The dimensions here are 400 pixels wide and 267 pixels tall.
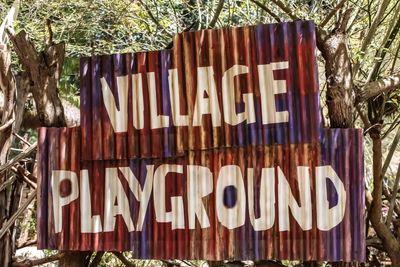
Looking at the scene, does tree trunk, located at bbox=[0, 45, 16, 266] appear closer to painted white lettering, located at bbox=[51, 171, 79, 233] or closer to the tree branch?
painted white lettering, located at bbox=[51, 171, 79, 233]

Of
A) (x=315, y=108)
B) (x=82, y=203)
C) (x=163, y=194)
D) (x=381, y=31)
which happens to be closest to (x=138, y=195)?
(x=163, y=194)

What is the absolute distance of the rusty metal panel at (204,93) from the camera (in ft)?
12.1

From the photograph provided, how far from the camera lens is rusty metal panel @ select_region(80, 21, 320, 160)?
145 inches

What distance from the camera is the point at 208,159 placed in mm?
3855

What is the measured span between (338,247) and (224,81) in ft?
4.19

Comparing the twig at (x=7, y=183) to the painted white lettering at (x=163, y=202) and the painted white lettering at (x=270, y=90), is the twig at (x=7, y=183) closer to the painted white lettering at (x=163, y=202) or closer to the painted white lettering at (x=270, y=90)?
the painted white lettering at (x=163, y=202)

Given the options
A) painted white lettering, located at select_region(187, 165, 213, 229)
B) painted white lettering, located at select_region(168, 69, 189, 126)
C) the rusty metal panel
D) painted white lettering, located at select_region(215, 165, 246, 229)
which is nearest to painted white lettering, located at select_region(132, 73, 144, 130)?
the rusty metal panel

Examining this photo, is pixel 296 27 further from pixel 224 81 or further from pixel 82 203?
pixel 82 203

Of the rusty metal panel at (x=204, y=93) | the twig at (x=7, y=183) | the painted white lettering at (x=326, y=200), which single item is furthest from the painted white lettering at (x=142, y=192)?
the twig at (x=7, y=183)

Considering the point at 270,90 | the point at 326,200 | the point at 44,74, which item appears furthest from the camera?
the point at 44,74

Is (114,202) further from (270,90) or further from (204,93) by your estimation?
(270,90)

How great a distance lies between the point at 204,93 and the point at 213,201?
2.35ft

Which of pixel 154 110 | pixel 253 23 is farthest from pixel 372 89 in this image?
pixel 253 23

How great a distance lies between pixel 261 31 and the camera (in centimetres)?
377
